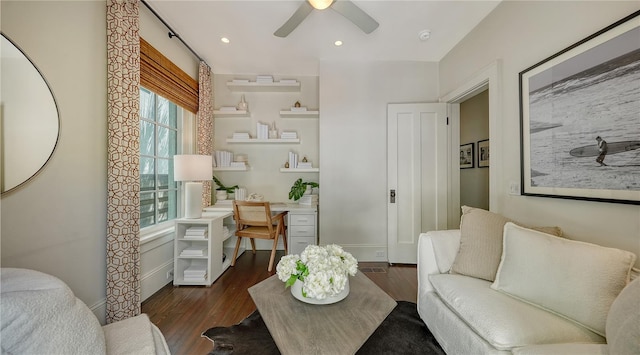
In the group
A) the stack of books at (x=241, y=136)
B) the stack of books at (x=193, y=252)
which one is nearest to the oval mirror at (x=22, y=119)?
the stack of books at (x=193, y=252)

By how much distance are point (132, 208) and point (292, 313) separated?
156 centimetres

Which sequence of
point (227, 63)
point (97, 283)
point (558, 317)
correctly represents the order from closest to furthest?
1. point (558, 317)
2. point (97, 283)
3. point (227, 63)

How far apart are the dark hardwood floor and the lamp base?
76 centimetres

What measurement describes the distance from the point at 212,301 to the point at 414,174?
8.75 ft

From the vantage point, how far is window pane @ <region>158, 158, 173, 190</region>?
101 inches

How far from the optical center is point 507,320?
106cm

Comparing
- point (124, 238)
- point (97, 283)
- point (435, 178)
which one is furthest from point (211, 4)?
point (435, 178)

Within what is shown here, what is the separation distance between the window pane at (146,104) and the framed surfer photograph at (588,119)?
137 inches

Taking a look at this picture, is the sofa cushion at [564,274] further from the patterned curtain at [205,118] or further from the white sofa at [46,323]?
the patterned curtain at [205,118]

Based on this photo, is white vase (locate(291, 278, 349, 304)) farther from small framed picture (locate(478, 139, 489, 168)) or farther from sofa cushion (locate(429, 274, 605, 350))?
small framed picture (locate(478, 139, 489, 168))

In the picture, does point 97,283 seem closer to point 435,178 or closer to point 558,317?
point 558,317

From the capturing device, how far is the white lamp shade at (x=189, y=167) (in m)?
2.29

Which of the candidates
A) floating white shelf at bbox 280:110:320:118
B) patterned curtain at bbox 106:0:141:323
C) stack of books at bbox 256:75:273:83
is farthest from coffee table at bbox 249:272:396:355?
stack of books at bbox 256:75:273:83

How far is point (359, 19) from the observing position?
191 cm
